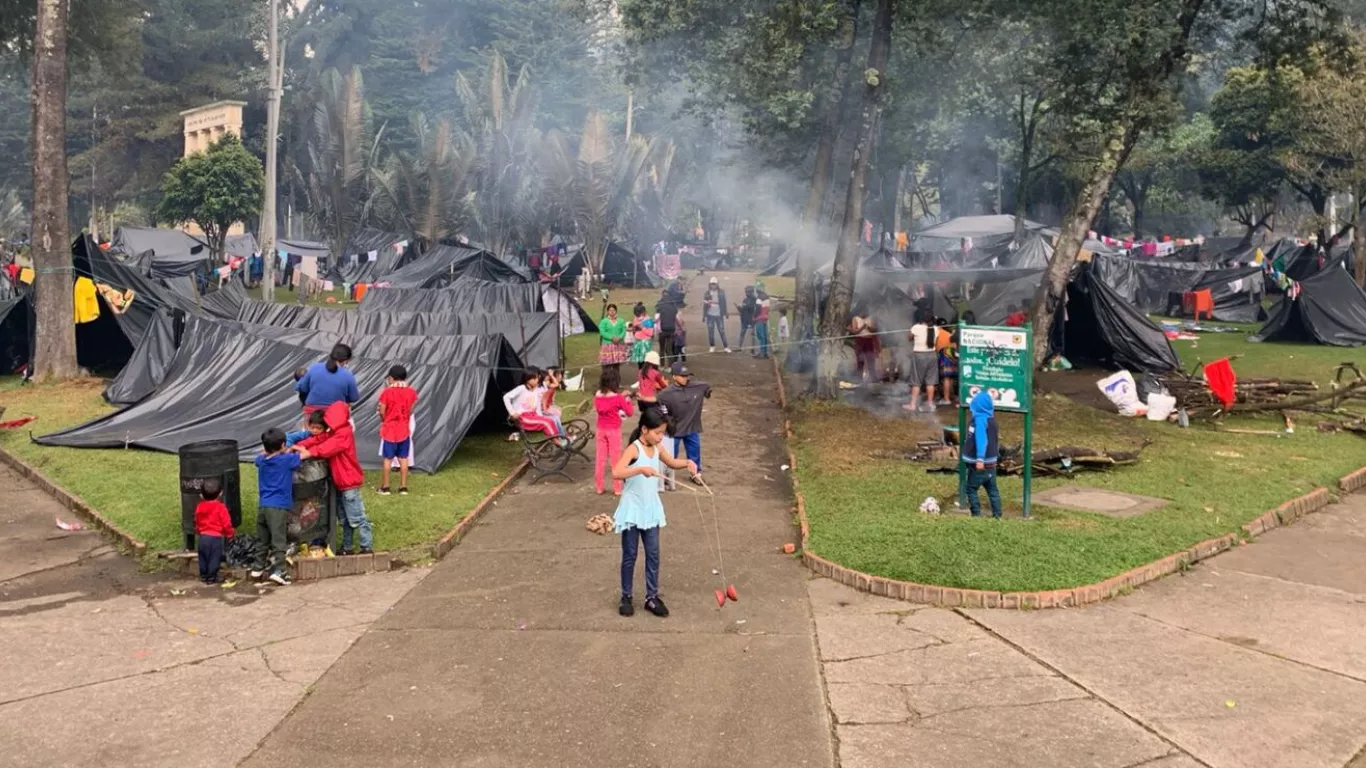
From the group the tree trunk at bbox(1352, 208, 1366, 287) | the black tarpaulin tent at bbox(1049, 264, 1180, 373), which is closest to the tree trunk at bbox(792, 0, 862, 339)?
the black tarpaulin tent at bbox(1049, 264, 1180, 373)

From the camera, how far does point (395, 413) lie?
37.9 ft

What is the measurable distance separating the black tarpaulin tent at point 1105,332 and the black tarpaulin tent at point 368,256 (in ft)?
74.2

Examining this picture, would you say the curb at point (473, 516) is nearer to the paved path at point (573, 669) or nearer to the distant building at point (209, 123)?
the paved path at point (573, 669)

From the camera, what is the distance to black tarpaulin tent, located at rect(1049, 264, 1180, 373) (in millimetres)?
21094

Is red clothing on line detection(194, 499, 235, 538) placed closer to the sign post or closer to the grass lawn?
the grass lawn

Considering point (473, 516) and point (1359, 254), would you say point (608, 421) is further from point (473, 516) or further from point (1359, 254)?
point (1359, 254)

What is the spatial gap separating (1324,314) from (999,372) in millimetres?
18228

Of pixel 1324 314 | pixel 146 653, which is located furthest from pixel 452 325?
pixel 1324 314

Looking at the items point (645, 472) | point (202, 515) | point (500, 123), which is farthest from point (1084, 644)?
point (500, 123)

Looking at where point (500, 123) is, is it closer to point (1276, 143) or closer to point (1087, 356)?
point (1276, 143)

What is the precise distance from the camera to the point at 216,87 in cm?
5834

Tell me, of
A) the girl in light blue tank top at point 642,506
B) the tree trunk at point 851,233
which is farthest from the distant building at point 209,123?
the girl in light blue tank top at point 642,506

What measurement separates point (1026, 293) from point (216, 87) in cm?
4733

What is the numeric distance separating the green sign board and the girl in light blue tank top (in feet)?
13.0
